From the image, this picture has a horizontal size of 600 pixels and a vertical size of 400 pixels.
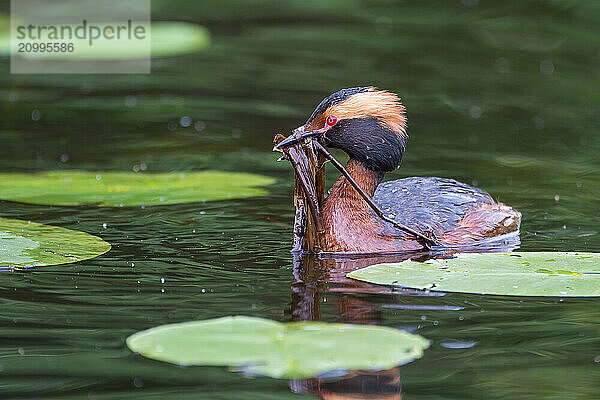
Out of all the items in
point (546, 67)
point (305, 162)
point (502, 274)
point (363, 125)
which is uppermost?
point (546, 67)

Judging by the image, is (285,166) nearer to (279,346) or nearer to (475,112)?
(475,112)

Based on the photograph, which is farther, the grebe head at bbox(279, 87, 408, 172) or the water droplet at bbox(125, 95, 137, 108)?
the water droplet at bbox(125, 95, 137, 108)

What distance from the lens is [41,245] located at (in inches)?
305

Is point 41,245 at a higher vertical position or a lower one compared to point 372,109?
lower

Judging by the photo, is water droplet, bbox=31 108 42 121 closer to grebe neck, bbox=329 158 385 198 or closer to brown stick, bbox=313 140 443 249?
grebe neck, bbox=329 158 385 198

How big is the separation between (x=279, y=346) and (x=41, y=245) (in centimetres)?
293

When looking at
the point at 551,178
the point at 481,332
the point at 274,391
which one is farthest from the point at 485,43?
the point at 274,391

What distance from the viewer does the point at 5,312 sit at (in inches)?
256

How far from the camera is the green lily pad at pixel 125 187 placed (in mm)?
9492

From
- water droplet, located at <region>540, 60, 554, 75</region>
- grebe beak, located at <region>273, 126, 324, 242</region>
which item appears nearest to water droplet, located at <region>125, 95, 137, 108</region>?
water droplet, located at <region>540, 60, 554, 75</region>

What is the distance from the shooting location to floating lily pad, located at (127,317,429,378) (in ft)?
17.0

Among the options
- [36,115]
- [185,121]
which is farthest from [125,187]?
[36,115]

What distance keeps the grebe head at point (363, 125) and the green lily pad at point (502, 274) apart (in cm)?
119

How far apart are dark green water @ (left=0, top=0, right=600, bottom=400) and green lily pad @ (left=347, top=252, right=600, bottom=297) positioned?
13 centimetres
